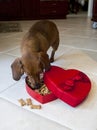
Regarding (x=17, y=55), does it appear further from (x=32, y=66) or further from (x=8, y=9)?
(x=8, y=9)

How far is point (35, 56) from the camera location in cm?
123

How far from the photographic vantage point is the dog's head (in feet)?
3.88

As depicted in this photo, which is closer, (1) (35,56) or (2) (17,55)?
(1) (35,56)

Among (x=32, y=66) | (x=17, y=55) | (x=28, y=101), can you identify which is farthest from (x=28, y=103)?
(x=17, y=55)

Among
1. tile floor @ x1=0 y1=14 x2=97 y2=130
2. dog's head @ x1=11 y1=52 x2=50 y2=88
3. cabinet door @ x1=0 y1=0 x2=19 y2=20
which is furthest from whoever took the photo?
cabinet door @ x1=0 y1=0 x2=19 y2=20

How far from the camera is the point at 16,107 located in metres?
1.22

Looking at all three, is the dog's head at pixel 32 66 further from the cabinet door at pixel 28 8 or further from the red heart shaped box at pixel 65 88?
the cabinet door at pixel 28 8

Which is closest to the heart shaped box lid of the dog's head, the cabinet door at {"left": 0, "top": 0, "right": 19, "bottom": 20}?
the dog's head

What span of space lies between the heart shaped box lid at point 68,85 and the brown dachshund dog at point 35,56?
0.08m

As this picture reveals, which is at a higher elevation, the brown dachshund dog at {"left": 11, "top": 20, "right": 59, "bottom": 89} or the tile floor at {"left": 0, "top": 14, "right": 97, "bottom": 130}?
the brown dachshund dog at {"left": 11, "top": 20, "right": 59, "bottom": 89}

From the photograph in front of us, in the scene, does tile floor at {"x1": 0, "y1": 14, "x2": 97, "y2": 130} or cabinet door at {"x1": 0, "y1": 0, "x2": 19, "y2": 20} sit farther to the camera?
cabinet door at {"x1": 0, "y1": 0, "x2": 19, "y2": 20}

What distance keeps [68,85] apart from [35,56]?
0.26 m

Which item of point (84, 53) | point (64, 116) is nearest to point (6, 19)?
point (84, 53)

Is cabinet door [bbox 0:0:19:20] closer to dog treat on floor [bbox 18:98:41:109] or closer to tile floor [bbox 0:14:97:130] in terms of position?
tile floor [bbox 0:14:97:130]
